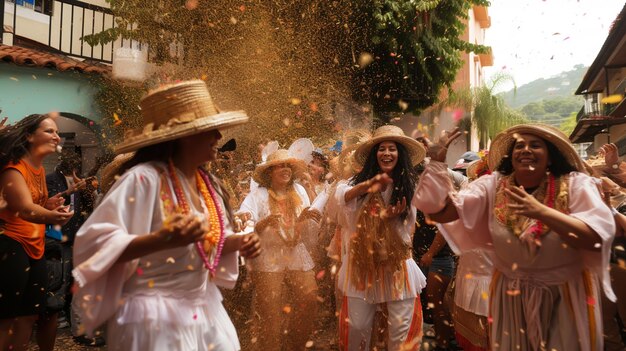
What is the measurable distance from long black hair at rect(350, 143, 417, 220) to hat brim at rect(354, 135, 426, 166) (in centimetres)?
5

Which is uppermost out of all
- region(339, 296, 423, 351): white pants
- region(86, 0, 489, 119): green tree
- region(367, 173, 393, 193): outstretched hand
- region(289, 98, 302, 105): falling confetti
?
region(86, 0, 489, 119): green tree

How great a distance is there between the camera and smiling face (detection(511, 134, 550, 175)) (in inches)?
156

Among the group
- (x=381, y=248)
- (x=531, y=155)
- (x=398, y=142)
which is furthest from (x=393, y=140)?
(x=531, y=155)

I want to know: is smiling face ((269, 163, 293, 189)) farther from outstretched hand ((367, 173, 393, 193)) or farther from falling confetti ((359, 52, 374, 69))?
falling confetti ((359, 52, 374, 69))

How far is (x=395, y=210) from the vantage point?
5.33 m

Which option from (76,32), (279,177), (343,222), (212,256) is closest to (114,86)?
(76,32)

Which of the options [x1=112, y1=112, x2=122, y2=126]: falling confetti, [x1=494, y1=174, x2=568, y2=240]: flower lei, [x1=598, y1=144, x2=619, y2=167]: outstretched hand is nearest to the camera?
[x1=494, y1=174, x2=568, y2=240]: flower lei

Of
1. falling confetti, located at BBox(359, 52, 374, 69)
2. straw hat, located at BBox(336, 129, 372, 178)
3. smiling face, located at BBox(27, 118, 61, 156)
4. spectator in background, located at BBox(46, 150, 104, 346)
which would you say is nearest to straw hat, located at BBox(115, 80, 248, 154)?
smiling face, located at BBox(27, 118, 61, 156)

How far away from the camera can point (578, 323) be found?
3.67m

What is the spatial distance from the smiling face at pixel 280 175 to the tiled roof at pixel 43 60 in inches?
222

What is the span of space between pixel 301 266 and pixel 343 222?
4.35 ft

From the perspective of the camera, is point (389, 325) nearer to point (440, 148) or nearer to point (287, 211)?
point (440, 148)

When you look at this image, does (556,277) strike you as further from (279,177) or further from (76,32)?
(76,32)

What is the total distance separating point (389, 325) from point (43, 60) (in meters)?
8.48
